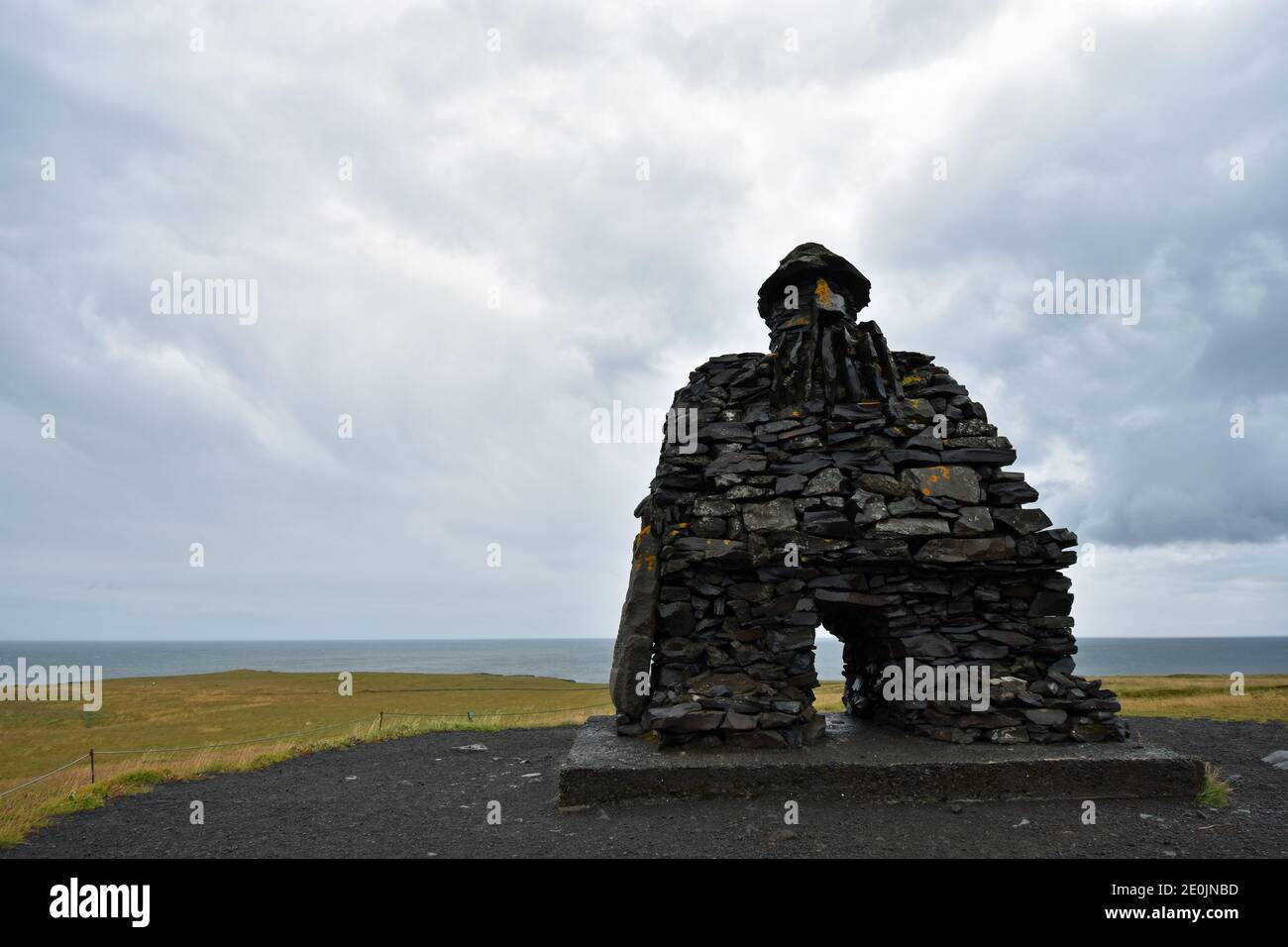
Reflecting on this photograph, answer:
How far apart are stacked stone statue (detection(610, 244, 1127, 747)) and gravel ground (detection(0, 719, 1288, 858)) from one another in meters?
1.50

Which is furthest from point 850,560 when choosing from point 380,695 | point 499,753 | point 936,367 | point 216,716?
point 380,695

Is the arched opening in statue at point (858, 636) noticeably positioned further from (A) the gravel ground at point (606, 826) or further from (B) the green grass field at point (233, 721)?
(B) the green grass field at point (233, 721)

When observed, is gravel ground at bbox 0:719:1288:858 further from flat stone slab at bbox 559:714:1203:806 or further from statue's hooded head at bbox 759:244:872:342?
statue's hooded head at bbox 759:244:872:342

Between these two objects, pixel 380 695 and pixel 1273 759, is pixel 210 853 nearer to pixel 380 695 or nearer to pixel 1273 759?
pixel 1273 759

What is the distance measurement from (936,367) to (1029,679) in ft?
16.5

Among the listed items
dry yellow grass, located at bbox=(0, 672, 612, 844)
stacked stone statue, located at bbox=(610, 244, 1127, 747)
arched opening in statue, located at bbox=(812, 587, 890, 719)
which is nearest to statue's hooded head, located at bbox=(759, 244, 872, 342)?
stacked stone statue, located at bbox=(610, 244, 1127, 747)

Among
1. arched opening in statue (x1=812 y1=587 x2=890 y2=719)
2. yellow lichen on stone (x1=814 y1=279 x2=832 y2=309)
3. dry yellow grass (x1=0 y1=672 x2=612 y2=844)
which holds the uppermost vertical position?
yellow lichen on stone (x1=814 y1=279 x2=832 y2=309)

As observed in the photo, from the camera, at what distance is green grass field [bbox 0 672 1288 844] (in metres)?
10.3

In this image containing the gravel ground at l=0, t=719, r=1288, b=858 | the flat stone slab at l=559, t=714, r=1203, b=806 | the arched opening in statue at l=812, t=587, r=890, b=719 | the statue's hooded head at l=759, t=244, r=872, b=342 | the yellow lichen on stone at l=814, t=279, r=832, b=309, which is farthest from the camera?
the statue's hooded head at l=759, t=244, r=872, b=342

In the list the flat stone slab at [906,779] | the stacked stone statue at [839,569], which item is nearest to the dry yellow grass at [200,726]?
the flat stone slab at [906,779]

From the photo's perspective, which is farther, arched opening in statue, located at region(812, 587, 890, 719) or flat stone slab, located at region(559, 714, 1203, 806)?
arched opening in statue, located at region(812, 587, 890, 719)

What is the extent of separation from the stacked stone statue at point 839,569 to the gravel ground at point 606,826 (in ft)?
4.92

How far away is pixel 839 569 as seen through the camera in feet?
31.3
